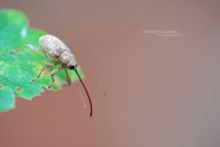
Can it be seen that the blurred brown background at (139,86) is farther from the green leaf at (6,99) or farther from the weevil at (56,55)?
the green leaf at (6,99)

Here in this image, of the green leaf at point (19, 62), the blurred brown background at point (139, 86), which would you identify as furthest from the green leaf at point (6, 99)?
the blurred brown background at point (139, 86)

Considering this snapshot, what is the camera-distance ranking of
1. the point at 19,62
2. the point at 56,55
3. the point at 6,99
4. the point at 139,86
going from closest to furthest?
the point at 6,99
the point at 19,62
the point at 56,55
the point at 139,86

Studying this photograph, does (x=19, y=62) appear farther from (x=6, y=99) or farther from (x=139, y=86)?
(x=139, y=86)

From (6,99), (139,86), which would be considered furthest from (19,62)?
(139,86)

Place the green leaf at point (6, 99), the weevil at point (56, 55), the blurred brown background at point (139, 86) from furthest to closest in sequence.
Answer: the blurred brown background at point (139, 86) → the weevil at point (56, 55) → the green leaf at point (6, 99)

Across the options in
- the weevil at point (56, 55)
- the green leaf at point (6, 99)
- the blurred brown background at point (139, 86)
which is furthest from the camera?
the blurred brown background at point (139, 86)

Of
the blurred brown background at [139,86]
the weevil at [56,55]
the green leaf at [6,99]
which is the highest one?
the green leaf at [6,99]

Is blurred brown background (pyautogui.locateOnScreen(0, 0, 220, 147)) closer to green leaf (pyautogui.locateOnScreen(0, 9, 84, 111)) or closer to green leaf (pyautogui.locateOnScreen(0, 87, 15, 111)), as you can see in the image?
green leaf (pyautogui.locateOnScreen(0, 9, 84, 111))

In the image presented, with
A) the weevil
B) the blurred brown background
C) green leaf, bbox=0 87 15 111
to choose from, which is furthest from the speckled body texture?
green leaf, bbox=0 87 15 111
